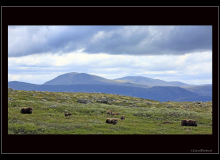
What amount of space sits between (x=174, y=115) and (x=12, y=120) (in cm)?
3550
